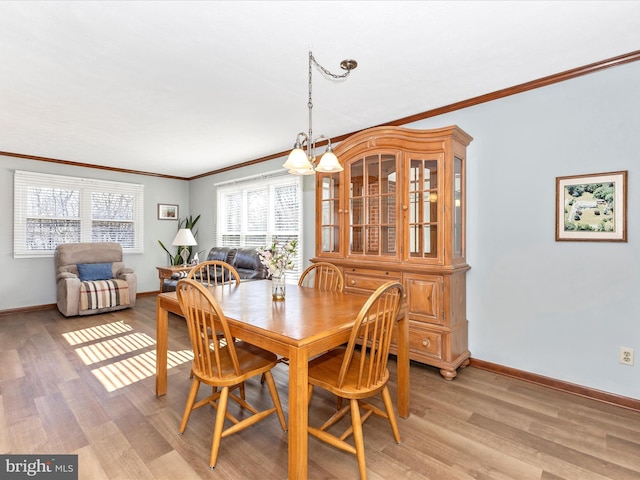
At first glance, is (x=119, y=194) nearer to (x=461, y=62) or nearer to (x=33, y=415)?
(x=33, y=415)

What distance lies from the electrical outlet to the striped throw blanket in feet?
19.4

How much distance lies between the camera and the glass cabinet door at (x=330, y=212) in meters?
3.55

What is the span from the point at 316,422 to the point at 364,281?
1.45 m

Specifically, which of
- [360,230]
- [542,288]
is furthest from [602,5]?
[360,230]

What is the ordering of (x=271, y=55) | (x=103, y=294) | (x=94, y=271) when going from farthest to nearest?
(x=94, y=271) < (x=103, y=294) < (x=271, y=55)

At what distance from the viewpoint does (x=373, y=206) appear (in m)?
3.26

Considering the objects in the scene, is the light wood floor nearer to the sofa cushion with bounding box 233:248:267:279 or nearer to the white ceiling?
the sofa cushion with bounding box 233:248:267:279

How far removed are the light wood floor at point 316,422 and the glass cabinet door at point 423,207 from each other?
1.13 metres

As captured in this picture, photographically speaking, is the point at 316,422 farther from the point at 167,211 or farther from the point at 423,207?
the point at 167,211

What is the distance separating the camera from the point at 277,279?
2.30m

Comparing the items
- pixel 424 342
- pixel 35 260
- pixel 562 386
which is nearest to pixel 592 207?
pixel 562 386

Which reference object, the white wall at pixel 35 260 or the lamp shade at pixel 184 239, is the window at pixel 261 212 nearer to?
the lamp shade at pixel 184 239

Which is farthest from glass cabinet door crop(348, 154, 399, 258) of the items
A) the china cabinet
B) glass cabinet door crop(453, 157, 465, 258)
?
glass cabinet door crop(453, 157, 465, 258)

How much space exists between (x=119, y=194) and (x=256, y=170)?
8.94ft
